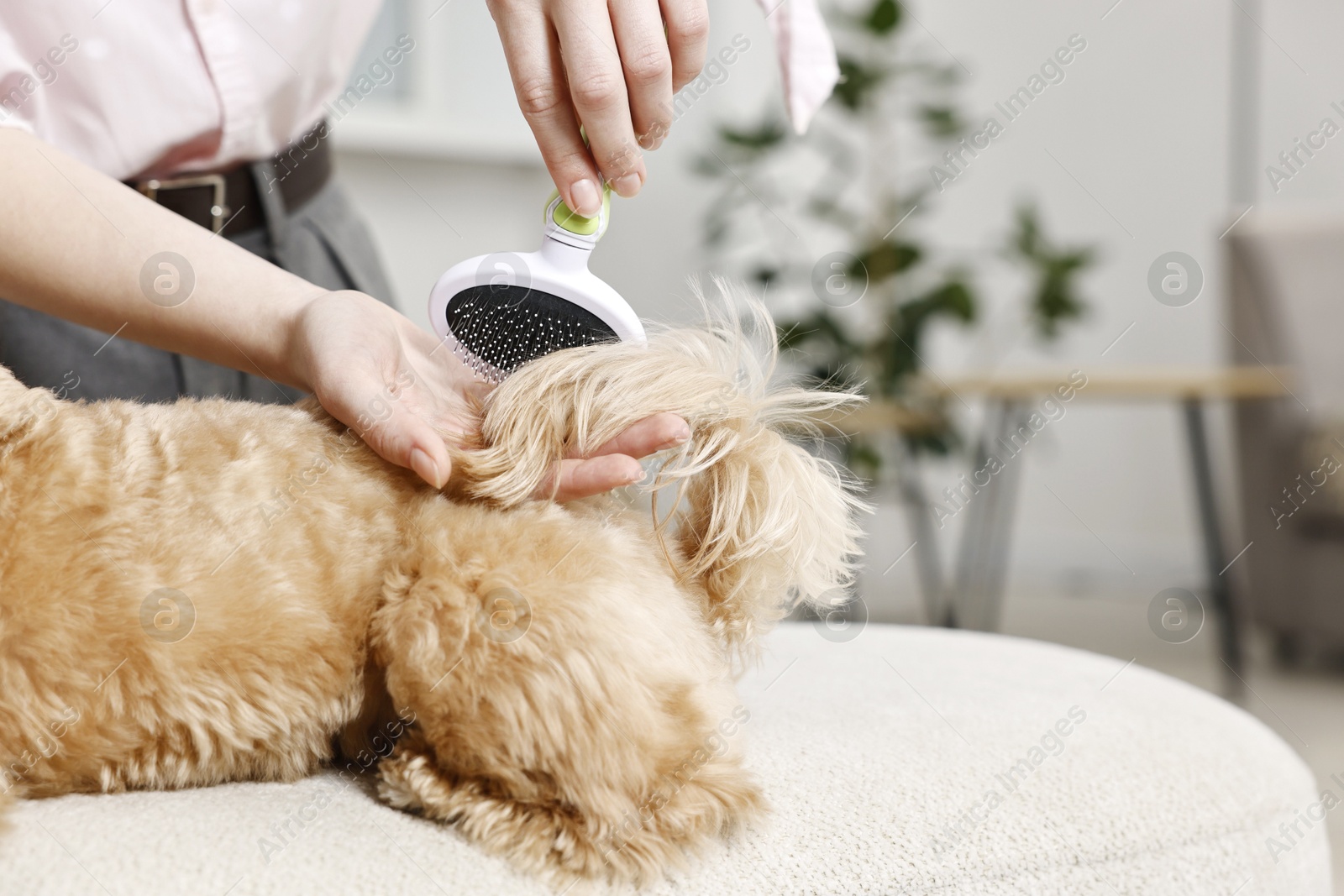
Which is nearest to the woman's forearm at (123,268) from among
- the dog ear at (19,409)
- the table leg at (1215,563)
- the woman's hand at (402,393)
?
the woman's hand at (402,393)

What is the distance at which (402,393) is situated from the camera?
622mm

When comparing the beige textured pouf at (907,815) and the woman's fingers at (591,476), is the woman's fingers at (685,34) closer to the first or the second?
the woman's fingers at (591,476)

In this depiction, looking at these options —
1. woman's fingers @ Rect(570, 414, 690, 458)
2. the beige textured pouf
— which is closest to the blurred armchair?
the beige textured pouf

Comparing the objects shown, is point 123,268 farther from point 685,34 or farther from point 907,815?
point 907,815

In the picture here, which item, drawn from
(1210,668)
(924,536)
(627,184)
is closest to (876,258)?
(924,536)

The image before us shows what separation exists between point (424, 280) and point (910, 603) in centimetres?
177

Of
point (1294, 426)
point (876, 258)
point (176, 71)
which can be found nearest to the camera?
point (176, 71)

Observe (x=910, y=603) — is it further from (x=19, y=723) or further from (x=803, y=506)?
(x=19, y=723)

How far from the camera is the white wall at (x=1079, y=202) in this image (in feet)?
9.57

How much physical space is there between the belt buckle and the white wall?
206 centimetres

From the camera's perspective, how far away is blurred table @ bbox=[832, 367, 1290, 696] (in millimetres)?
2141

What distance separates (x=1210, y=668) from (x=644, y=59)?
2.26 m

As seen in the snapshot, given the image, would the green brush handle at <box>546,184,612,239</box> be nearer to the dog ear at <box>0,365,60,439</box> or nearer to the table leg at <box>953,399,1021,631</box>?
the dog ear at <box>0,365,60,439</box>

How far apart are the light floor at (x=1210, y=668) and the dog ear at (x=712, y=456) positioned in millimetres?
1309
